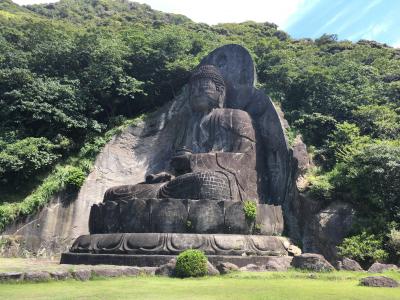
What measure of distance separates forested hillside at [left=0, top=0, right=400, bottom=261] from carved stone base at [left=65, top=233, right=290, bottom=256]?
11.0 ft

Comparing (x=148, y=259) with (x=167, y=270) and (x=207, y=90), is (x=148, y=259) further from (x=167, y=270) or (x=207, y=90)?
(x=207, y=90)

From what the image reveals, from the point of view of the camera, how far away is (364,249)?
10.4m

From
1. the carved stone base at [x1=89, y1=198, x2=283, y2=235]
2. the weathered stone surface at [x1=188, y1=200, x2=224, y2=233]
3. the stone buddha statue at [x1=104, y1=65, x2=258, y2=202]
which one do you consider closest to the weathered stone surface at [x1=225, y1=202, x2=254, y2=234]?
the carved stone base at [x1=89, y1=198, x2=283, y2=235]

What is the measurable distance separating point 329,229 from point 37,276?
26.4ft

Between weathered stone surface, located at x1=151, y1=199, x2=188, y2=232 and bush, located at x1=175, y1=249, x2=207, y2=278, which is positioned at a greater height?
weathered stone surface, located at x1=151, y1=199, x2=188, y2=232

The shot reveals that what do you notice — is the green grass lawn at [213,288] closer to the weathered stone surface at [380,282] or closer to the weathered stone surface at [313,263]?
the weathered stone surface at [380,282]

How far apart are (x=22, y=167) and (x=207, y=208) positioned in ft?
26.4

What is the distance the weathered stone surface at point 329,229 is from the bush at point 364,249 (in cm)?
67

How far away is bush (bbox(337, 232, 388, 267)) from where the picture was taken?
10.2 m

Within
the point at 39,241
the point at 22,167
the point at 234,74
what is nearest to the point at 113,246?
the point at 39,241

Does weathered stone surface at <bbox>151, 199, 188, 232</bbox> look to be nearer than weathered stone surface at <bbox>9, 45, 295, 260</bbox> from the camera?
Yes

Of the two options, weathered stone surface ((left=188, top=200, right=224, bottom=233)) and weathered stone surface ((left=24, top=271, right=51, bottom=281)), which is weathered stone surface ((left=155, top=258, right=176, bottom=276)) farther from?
weathered stone surface ((left=188, top=200, right=224, bottom=233))

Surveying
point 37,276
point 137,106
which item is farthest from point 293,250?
point 137,106

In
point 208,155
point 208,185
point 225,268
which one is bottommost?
point 225,268
